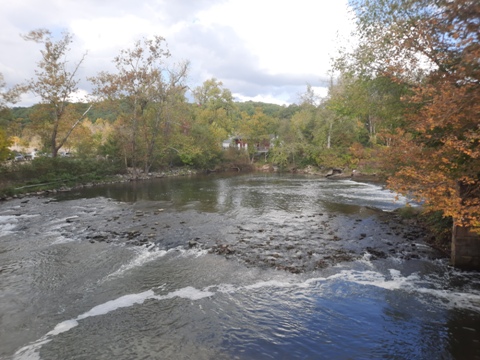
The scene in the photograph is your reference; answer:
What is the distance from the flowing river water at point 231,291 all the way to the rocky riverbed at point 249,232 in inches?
4.0

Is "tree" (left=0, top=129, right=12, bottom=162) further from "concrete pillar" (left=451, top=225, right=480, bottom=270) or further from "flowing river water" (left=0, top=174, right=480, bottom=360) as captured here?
"concrete pillar" (left=451, top=225, right=480, bottom=270)

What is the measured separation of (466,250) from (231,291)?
8.02 metres

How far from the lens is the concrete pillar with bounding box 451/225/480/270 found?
33.1 feet

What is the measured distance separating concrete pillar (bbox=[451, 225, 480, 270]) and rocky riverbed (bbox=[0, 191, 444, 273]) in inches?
46.2

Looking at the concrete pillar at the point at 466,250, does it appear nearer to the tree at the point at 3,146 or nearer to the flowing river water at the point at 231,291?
the flowing river water at the point at 231,291

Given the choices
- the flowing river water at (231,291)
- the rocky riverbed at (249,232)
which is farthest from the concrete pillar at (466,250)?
the rocky riverbed at (249,232)

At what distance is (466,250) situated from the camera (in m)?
10.2

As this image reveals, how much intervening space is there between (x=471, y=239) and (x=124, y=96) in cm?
3846

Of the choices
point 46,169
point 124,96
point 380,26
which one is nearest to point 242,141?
point 124,96

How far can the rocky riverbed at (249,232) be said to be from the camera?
11.6 metres

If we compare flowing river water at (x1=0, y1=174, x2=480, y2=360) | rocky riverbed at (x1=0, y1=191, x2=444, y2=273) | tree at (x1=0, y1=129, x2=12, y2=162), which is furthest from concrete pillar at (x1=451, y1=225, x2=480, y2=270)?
tree at (x1=0, y1=129, x2=12, y2=162)

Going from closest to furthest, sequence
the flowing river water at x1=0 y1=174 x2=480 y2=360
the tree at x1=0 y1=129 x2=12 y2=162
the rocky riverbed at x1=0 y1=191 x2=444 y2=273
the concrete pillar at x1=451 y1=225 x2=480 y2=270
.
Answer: the flowing river water at x1=0 y1=174 x2=480 y2=360
the concrete pillar at x1=451 y1=225 x2=480 y2=270
the rocky riverbed at x1=0 y1=191 x2=444 y2=273
the tree at x1=0 y1=129 x2=12 y2=162

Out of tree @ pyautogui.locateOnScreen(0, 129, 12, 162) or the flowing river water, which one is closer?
the flowing river water

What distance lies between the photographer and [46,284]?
9.34 metres
